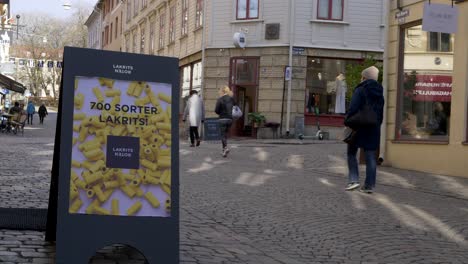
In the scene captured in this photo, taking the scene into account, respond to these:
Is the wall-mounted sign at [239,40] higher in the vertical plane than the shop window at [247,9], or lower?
lower

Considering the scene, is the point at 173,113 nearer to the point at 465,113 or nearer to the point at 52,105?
the point at 465,113

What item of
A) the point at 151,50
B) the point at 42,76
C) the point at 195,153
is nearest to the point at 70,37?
the point at 42,76

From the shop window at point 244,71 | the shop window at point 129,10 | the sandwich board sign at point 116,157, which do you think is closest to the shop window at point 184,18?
the shop window at point 244,71

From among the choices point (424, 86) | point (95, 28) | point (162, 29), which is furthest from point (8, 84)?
point (95, 28)

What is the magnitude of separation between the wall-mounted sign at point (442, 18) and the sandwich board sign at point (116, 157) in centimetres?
841

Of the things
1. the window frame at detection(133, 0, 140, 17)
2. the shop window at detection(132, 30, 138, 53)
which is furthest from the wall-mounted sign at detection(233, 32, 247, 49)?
the window frame at detection(133, 0, 140, 17)

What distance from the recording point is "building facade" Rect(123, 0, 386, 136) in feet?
87.8

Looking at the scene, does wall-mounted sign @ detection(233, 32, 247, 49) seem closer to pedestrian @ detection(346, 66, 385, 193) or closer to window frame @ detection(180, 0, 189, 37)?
window frame @ detection(180, 0, 189, 37)

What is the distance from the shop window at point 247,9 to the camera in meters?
27.7

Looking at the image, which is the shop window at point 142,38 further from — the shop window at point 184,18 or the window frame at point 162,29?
the shop window at point 184,18

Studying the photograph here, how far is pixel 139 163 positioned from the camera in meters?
4.63

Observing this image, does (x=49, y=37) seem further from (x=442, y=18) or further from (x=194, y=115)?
(x=442, y=18)

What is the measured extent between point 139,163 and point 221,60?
Answer: 24.0 metres

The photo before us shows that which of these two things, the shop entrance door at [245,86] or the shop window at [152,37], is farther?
the shop window at [152,37]
